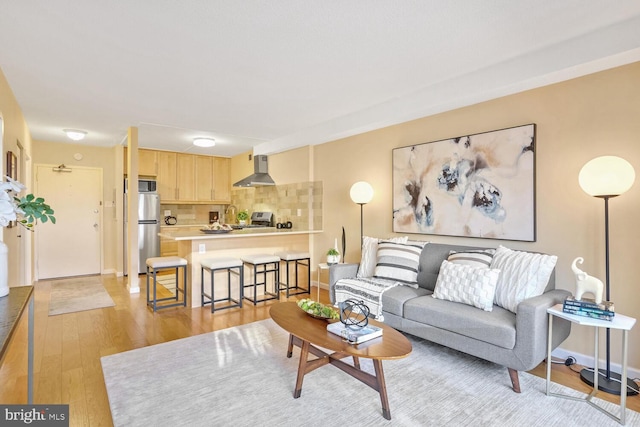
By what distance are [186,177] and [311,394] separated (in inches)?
227

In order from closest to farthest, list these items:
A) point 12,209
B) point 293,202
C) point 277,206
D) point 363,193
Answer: point 12,209 < point 363,193 < point 293,202 < point 277,206

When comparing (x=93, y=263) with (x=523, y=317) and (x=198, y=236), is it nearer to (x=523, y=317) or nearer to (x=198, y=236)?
(x=198, y=236)

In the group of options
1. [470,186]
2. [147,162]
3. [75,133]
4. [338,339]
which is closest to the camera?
[338,339]

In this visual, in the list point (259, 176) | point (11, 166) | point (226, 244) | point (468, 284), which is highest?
point (259, 176)

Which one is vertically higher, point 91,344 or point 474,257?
point 474,257

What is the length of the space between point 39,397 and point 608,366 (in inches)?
146

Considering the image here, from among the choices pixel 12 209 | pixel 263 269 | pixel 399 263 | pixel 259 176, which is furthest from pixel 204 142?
pixel 12 209

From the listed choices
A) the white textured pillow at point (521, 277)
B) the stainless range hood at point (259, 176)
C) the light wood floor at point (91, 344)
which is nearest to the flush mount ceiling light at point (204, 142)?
the stainless range hood at point (259, 176)

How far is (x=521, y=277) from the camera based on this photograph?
2.51 m

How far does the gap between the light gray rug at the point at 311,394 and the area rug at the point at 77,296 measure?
1.87m

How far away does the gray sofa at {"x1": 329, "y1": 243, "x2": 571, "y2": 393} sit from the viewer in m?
2.18

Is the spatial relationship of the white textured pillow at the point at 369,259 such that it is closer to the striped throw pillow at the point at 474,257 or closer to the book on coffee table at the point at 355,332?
the striped throw pillow at the point at 474,257

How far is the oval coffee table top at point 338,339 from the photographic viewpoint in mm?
1860

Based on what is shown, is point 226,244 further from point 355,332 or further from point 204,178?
point 204,178
